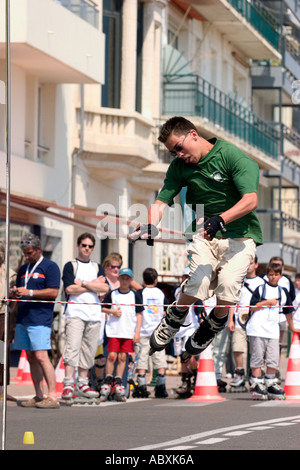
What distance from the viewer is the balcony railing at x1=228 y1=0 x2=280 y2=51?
4184 centimetres

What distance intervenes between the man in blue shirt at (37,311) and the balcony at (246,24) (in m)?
22.5

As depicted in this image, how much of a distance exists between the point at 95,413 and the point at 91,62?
43.9ft

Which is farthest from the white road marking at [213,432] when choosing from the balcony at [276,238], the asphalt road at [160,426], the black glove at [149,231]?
the balcony at [276,238]

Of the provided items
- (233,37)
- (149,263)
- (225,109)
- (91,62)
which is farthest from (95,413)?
(233,37)

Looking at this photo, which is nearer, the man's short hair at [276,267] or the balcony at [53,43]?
the man's short hair at [276,267]

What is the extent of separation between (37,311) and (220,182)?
6339 mm

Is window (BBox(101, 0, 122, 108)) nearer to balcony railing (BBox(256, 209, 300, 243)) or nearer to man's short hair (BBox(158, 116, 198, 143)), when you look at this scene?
balcony railing (BBox(256, 209, 300, 243))

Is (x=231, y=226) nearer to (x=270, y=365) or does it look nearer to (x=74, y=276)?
(x=74, y=276)

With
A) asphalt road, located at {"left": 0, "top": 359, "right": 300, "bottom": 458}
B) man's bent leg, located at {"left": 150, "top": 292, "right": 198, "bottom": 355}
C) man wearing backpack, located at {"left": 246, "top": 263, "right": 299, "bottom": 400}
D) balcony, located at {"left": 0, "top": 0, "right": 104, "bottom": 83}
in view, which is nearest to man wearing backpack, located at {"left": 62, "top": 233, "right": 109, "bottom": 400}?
asphalt road, located at {"left": 0, "top": 359, "right": 300, "bottom": 458}

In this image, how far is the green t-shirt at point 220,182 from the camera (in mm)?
10523

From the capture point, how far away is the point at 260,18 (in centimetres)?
4462

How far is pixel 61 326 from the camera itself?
27.5 meters

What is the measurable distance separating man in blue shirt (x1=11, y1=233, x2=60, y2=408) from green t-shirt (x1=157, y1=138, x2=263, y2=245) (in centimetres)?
573

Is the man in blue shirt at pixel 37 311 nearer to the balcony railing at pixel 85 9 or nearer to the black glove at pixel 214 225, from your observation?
the black glove at pixel 214 225
